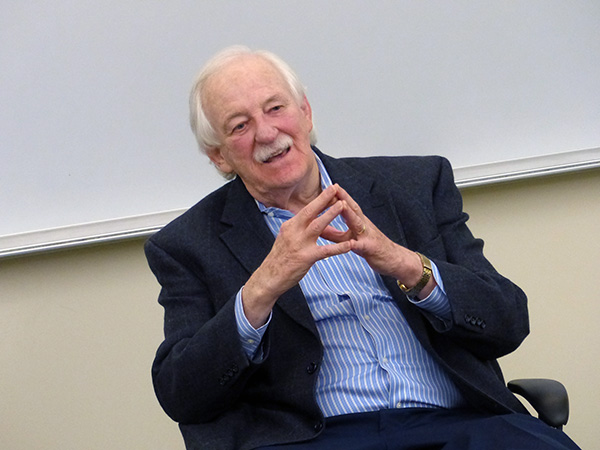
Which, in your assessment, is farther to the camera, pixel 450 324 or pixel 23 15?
pixel 23 15

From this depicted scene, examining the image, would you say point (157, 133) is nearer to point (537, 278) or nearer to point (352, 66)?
point (352, 66)

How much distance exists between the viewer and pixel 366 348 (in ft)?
5.82

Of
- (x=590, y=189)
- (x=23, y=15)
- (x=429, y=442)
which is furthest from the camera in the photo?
(x=590, y=189)

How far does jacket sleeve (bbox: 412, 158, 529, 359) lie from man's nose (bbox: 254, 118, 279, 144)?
1.47 feet

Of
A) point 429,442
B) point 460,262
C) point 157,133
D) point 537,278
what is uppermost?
point 157,133

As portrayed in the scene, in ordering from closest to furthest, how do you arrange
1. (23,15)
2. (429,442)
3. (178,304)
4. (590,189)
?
(429,442), (178,304), (23,15), (590,189)

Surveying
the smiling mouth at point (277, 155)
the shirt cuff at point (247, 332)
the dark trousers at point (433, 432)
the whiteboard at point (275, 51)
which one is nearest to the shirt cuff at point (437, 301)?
the dark trousers at point (433, 432)

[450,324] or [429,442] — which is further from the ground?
[450,324]

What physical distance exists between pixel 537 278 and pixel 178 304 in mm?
1356

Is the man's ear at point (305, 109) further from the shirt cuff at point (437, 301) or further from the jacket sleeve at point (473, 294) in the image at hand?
the shirt cuff at point (437, 301)

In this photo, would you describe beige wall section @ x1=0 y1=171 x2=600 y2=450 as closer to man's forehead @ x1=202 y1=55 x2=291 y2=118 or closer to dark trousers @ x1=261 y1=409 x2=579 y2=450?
man's forehead @ x1=202 y1=55 x2=291 y2=118

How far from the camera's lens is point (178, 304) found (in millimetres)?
A: 1845

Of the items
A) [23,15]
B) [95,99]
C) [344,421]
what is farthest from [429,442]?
[23,15]

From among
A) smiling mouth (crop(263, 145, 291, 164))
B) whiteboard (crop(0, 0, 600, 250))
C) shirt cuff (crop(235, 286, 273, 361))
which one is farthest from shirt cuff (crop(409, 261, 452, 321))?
whiteboard (crop(0, 0, 600, 250))
